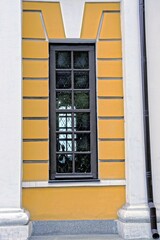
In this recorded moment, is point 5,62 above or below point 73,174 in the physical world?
above

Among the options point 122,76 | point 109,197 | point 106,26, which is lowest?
point 109,197

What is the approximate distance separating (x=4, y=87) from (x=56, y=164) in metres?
1.80

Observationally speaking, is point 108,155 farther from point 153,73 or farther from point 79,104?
point 153,73

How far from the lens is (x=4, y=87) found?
8.08 metres

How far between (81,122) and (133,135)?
1136 millimetres

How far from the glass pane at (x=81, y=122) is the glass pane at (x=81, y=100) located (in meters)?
0.16

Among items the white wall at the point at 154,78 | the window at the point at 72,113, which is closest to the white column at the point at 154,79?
the white wall at the point at 154,78

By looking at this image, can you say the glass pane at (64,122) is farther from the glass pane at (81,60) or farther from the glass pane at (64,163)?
the glass pane at (81,60)

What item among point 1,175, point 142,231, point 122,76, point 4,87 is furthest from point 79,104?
point 142,231

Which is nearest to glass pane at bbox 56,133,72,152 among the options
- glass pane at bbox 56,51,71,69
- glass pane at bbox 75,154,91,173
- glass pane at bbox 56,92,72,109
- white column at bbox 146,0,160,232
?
glass pane at bbox 75,154,91,173

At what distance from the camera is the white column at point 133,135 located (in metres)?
7.84

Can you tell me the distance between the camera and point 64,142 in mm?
8625

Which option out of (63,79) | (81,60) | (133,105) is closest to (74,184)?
(133,105)

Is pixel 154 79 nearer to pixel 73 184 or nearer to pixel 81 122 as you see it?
pixel 81 122
